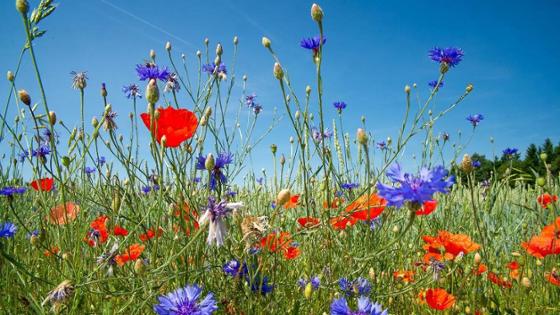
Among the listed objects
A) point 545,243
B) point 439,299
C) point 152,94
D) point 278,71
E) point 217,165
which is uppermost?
point 278,71

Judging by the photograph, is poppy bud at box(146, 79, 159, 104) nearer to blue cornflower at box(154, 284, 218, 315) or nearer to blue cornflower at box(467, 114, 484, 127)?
blue cornflower at box(154, 284, 218, 315)

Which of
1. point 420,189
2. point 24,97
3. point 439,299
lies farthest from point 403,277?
point 24,97

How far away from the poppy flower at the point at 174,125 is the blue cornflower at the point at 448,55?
129 cm

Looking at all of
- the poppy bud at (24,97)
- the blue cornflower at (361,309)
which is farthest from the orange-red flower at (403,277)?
the poppy bud at (24,97)

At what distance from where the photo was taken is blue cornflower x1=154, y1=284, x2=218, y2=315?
3.26ft

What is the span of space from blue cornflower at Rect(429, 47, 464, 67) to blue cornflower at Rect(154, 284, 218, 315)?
5.13ft

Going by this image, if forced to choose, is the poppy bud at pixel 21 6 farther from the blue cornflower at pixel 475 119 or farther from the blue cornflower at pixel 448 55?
the blue cornflower at pixel 475 119

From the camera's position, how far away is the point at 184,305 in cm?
102

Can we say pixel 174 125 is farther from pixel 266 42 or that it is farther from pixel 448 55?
pixel 448 55

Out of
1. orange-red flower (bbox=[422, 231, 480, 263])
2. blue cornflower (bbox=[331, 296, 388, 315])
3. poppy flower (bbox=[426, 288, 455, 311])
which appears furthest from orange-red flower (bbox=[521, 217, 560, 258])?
blue cornflower (bbox=[331, 296, 388, 315])

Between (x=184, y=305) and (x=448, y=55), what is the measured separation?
1.64 meters

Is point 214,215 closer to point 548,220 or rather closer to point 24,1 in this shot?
point 24,1

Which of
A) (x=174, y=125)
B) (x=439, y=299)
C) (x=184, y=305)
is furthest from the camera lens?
(x=439, y=299)

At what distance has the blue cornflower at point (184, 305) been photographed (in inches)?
39.1
